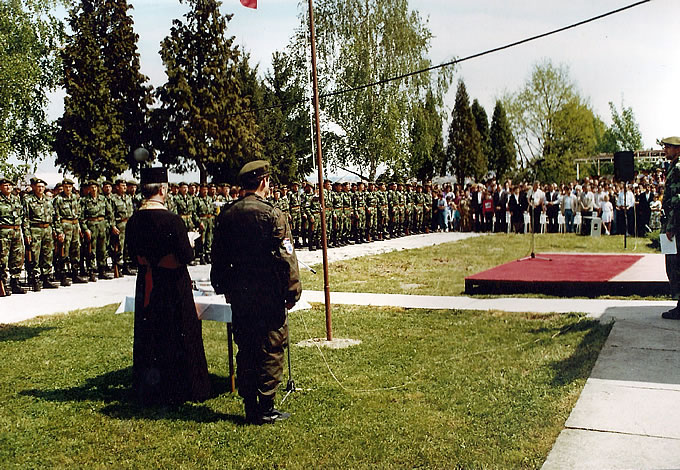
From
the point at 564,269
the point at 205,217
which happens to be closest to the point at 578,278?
the point at 564,269

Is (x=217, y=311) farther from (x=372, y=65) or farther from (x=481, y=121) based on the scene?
(x=481, y=121)

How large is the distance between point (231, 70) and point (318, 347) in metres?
30.7

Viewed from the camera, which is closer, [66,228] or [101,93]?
[66,228]

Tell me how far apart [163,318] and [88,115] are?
30725mm

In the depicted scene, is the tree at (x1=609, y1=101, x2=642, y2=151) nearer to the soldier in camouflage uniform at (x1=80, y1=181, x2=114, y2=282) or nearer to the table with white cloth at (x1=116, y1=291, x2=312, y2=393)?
the soldier in camouflage uniform at (x1=80, y1=181, x2=114, y2=282)

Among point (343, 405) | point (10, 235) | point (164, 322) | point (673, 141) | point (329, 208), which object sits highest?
point (673, 141)

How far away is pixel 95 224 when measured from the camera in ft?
47.5

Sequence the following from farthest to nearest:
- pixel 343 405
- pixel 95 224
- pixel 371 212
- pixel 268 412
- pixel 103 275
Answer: pixel 371 212, pixel 103 275, pixel 95 224, pixel 343 405, pixel 268 412

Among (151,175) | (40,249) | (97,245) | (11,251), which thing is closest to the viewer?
(151,175)

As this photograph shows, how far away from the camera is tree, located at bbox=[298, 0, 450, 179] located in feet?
116

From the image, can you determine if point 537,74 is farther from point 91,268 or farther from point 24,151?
point 91,268

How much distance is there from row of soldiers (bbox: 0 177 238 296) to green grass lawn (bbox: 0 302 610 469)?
4585 millimetres

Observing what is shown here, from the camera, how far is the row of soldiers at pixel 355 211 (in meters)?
21.8

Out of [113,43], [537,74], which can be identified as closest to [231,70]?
[113,43]
